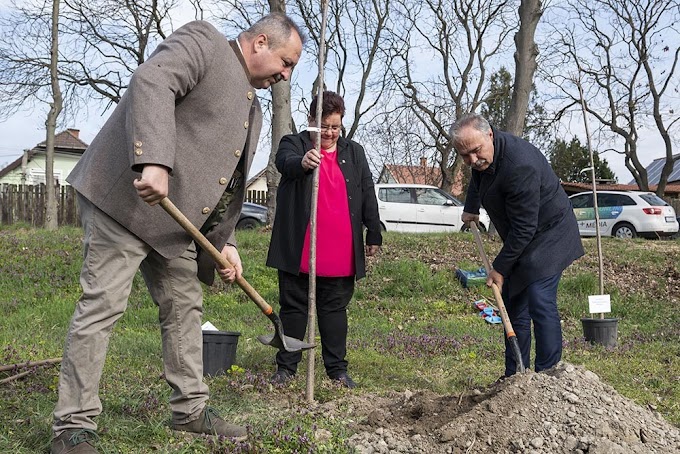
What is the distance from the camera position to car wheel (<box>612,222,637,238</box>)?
1738 cm

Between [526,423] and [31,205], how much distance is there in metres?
19.1

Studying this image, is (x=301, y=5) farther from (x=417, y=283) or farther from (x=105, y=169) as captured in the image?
(x=105, y=169)

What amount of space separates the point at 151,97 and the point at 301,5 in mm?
22932

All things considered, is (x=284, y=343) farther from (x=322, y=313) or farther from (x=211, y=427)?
(x=322, y=313)

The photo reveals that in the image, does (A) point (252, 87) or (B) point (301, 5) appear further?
(B) point (301, 5)

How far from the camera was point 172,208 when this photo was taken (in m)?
2.79

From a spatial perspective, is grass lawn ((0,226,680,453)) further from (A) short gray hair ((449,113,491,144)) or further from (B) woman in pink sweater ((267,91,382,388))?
(A) short gray hair ((449,113,491,144))

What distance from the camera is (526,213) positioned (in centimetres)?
429

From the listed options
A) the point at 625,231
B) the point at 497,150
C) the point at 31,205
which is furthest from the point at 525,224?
the point at 31,205

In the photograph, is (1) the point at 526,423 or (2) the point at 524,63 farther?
(2) the point at 524,63

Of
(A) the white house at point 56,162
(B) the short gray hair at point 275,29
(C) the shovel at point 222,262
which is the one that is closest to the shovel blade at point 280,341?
(C) the shovel at point 222,262

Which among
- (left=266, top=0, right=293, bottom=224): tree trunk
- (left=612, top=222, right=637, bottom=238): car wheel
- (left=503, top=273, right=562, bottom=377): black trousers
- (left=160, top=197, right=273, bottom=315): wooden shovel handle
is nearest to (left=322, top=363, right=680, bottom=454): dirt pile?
(left=503, top=273, right=562, bottom=377): black trousers

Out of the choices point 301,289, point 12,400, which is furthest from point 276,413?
point 12,400

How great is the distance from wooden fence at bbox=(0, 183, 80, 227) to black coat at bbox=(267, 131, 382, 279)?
53.8ft
